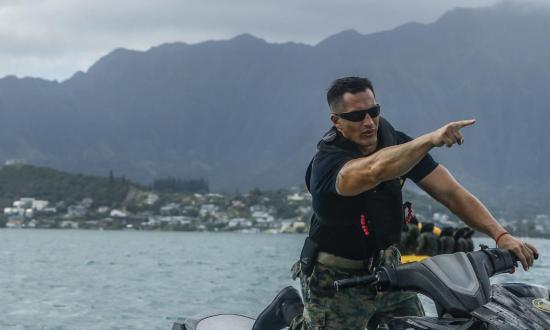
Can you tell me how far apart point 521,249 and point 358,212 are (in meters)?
0.75

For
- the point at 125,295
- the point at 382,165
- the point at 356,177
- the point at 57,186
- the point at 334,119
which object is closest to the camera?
the point at 382,165

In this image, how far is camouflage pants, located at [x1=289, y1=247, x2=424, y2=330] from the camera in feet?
14.7

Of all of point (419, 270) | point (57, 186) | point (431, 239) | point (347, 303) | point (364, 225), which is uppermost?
point (57, 186)

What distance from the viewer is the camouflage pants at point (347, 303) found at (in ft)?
14.7

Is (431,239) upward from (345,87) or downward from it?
downward

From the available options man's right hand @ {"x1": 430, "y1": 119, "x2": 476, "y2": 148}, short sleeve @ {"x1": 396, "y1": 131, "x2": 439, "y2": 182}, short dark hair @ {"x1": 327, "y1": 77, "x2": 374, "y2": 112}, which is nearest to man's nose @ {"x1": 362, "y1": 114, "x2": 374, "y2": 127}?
short dark hair @ {"x1": 327, "y1": 77, "x2": 374, "y2": 112}

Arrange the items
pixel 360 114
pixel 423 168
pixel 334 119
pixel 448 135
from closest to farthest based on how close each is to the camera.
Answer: pixel 448 135 → pixel 360 114 → pixel 334 119 → pixel 423 168

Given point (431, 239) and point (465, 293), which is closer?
point (465, 293)

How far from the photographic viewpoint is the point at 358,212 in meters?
4.30

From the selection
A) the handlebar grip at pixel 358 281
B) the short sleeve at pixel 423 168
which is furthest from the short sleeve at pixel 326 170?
the short sleeve at pixel 423 168

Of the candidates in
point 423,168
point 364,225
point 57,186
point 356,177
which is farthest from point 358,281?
point 57,186

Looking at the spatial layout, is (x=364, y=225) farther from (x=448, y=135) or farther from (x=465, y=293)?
(x=448, y=135)

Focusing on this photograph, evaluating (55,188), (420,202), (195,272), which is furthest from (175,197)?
(195,272)

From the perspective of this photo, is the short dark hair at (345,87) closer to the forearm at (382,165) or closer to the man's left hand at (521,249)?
the forearm at (382,165)
